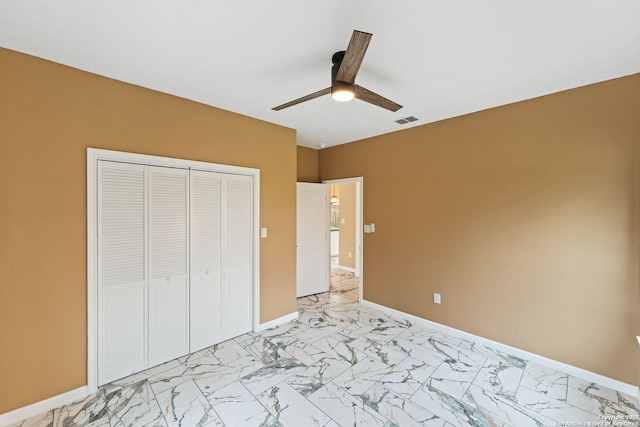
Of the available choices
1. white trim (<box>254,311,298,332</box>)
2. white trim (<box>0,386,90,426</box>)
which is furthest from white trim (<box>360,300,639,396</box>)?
white trim (<box>0,386,90,426</box>)

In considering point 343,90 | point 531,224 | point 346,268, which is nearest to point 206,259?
point 343,90

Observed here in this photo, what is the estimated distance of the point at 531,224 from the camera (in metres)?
2.73

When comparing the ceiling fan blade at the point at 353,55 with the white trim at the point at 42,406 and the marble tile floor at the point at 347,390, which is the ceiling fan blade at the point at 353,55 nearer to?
the marble tile floor at the point at 347,390

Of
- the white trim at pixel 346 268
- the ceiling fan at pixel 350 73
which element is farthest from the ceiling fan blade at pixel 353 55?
the white trim at pixel 346 268

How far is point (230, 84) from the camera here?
2467 mm

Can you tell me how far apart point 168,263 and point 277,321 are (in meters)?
1.62

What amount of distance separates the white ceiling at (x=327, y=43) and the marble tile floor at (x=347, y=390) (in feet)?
8.98

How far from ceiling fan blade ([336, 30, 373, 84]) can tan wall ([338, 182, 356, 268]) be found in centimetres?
471

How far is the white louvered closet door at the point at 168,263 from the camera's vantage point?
258 cm

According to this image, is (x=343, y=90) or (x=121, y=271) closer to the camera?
(x=343, y=90)

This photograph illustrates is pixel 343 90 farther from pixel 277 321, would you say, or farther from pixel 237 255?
pixel 277 321

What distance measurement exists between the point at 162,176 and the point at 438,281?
3.46m

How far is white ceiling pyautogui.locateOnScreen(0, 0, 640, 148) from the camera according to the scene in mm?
1528

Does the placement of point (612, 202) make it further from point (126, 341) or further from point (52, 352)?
point (52, 352)
